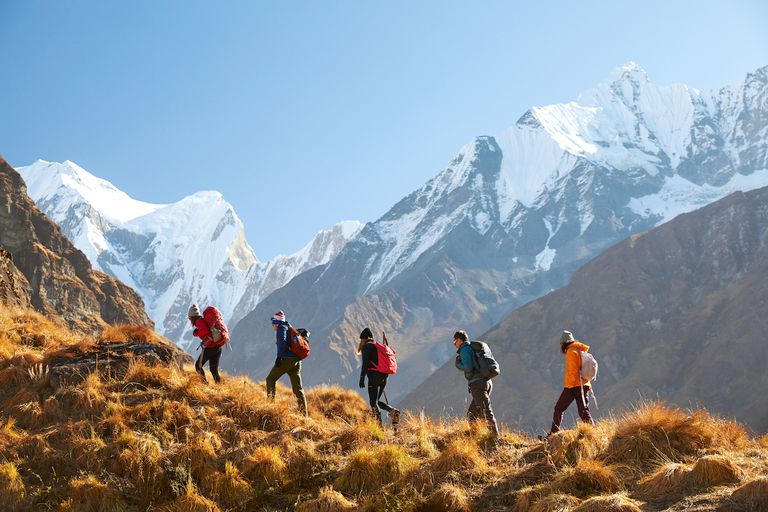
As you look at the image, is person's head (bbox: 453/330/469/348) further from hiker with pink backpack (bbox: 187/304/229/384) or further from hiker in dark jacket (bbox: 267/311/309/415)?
hiker with pink backpack (bbox: 187/304/229/384)

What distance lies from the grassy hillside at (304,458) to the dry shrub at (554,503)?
16mm

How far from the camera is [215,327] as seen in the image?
13.7 meters

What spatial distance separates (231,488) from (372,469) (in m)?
1.80

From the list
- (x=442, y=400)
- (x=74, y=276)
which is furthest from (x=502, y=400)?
(x=74, y=276)

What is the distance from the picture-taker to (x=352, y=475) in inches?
379

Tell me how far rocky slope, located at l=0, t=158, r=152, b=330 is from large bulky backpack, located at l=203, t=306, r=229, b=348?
196ft

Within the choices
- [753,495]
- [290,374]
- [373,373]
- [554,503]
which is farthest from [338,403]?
[753,495]

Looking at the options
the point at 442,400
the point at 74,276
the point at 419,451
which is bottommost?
the point at 442,400

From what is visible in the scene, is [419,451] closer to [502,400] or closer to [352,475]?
[352,475]

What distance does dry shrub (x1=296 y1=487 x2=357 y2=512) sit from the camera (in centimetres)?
880

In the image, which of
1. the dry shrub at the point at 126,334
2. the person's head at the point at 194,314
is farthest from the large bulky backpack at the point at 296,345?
the dry shrub at the point at 126,334

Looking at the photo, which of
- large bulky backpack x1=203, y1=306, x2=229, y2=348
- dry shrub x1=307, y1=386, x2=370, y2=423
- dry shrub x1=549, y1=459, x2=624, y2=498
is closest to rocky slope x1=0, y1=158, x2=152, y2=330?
dry shrub x1=307, y1=386, x2=370, y2=423

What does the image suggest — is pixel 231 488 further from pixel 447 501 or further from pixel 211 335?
pixel 211 335

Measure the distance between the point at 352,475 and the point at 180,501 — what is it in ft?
7.08
